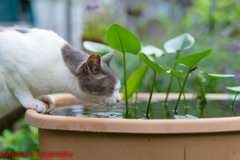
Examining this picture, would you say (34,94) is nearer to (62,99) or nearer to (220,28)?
(62,99)

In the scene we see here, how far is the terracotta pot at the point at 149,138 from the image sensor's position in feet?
2.67

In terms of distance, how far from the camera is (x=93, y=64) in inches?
44.3

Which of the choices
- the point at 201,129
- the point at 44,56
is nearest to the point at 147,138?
the point at 201,129

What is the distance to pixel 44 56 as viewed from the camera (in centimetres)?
116

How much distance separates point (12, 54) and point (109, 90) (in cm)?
50

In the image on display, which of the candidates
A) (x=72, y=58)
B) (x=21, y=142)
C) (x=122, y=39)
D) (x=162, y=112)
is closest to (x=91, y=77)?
(x=72, y=58)

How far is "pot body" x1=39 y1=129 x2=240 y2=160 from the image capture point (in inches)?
33.2

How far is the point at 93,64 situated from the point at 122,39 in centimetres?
21

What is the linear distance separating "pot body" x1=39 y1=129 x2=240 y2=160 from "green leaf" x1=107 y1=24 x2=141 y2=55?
39cm

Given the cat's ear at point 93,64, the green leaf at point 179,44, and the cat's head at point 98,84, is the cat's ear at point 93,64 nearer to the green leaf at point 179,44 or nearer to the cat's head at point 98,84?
the cat's head at point 98,84

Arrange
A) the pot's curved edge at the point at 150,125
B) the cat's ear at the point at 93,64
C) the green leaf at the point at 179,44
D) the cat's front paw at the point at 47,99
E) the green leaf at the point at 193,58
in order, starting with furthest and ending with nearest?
the cat's front paw at the point at 47,99
the green leaf at the point at 179,44
the cat's ear at the point at 93,64
the green leaf at the point at 193,58
the pot's curved edge at the point at 150,125

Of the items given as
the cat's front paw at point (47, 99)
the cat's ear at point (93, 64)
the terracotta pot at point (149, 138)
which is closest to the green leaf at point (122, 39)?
the cat's ear at point (93, 64)

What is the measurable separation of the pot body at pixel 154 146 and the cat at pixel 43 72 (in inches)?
13.9

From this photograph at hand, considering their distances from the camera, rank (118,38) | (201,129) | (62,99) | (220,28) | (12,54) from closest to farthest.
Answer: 1. (201,129)
2. (118,38)
3. (12,54)
4. (62,99)
5. (220,28)
